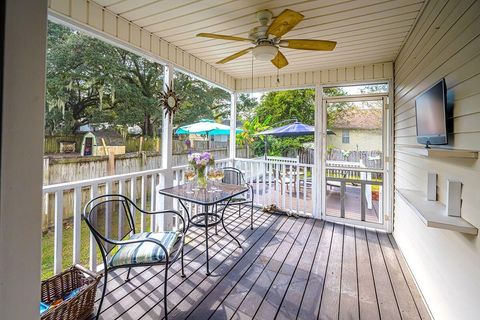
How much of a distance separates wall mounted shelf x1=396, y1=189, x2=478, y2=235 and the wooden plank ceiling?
1.80 meters

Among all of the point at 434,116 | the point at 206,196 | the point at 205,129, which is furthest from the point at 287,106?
the point at 434,116

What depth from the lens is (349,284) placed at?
2230 mm

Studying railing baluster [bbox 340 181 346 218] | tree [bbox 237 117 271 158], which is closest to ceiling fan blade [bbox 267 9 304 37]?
railing baluster [bbox 340 181 346 218]

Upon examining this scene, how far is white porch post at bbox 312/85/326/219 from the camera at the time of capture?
13.2 ft

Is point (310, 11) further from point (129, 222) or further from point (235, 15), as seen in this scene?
point (129, 222)

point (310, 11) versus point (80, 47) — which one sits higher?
point (310, 11)

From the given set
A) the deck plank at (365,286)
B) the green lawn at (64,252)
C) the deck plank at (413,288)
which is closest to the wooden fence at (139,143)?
the green lawn at (64,252)

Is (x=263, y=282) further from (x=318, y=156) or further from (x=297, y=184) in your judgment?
(x=318, y=156)

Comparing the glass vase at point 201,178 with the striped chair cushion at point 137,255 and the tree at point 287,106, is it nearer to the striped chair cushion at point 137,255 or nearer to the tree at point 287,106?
the striped chair cushion at point 137,255

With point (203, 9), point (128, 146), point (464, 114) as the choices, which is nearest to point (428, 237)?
point (464, 114)

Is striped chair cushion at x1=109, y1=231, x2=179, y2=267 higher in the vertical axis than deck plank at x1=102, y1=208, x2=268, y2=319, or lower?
higher

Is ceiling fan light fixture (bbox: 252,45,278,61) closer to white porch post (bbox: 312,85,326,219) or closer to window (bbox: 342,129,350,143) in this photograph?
white porch post (bbox: 312,85,326,219)

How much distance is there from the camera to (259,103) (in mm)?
6168

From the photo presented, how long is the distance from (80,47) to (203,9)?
144cm
